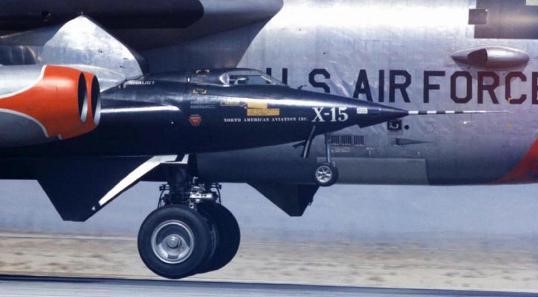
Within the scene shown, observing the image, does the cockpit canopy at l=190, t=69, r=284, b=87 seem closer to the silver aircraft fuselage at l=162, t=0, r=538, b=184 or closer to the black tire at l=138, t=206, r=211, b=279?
the silver aircraft fuselage at l=162, t=0, r=538, b=184

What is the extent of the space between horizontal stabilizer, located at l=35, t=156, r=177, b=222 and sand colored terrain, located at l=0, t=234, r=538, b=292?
89.3 inches

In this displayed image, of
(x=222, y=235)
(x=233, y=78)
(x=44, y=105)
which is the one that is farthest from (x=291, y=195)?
(x=44, y=105)

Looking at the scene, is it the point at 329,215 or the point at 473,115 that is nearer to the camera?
the point at 473,115

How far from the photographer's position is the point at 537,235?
23156 millimetres

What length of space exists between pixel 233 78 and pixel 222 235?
83.8 inches

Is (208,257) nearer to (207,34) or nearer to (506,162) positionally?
(207,34)

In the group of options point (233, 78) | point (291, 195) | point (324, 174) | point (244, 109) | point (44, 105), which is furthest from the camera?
point (291, 195)

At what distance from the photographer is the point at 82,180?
16312mm

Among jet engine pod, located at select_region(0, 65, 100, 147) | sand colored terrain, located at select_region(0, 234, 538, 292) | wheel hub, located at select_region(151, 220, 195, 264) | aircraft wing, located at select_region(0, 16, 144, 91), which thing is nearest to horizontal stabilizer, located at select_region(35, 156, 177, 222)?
wheel hub, located at select_region(151, 220, 195, 264)

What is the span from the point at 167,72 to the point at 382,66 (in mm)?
2425

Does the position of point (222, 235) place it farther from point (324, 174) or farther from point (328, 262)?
point (328, 262)

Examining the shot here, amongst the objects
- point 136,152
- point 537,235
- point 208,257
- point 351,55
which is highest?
point 351,55

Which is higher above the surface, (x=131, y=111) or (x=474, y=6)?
(x=474, y=6)

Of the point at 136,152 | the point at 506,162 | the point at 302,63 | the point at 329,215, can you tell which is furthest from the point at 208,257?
the point at 329,215
